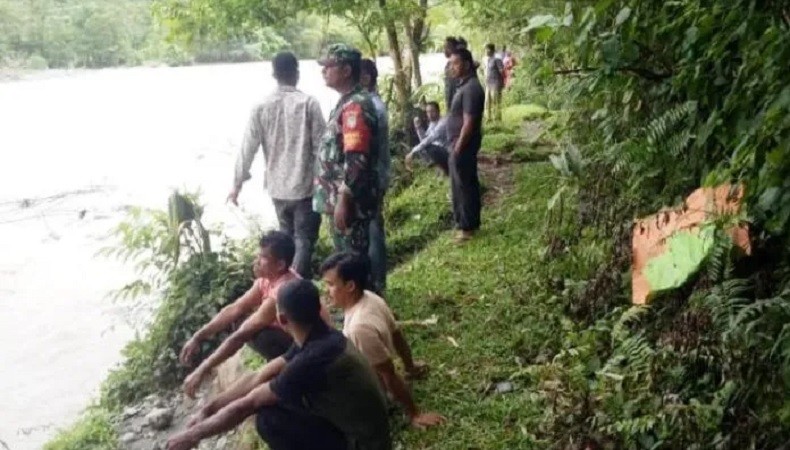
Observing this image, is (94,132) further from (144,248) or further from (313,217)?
(313,217)

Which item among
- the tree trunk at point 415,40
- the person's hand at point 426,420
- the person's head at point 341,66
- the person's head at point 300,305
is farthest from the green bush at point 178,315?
the tree trunk at point 415,40

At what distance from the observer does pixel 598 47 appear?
113 inches

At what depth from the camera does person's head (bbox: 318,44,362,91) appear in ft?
15.0

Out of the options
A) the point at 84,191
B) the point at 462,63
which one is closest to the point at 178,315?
the point at 462,63

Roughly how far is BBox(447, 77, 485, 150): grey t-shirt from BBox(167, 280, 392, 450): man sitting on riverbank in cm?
322

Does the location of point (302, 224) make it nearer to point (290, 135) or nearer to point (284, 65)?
point (290, 135)

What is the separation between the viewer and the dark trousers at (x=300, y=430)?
3533 millimetres

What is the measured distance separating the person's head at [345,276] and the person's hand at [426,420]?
25.9 inches

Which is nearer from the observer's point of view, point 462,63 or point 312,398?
point 312,398

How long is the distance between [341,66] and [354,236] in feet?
3.33

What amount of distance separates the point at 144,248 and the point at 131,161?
16.6 meters

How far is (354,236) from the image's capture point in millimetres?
4926

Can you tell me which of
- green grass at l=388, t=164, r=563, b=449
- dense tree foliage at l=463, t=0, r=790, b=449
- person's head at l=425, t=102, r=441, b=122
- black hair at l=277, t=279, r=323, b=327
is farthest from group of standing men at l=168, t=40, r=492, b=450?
person's head at l=425, t=102, r=441, b=122

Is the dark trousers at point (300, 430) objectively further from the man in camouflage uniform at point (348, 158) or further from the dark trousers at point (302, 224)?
the dark trousers at point (302, 224)
